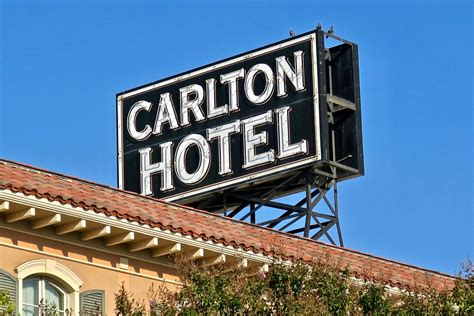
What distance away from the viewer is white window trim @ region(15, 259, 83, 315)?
92.3 ft

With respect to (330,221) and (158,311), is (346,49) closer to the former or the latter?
(330,221)

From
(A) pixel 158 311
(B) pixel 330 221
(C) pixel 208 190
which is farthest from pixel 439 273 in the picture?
(A) pixel 158 311

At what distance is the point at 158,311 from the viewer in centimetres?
2503

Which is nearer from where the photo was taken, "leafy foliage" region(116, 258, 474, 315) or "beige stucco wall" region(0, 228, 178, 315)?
"leafy foliage" region(116, 258, 474, 315)

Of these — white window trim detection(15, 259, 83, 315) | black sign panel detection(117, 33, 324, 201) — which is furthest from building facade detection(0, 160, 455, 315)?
black sign panel detection(117, 33, 324, 201)

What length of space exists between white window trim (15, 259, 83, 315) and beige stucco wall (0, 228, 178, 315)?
0.08m

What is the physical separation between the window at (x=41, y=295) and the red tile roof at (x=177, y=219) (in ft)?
4.81

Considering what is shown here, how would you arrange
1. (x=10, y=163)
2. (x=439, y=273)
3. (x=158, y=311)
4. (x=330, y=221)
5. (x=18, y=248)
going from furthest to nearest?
(x=330, y=221), (x=439, y=273), (x=10, y=163), (x=18, y=248), (x=158, y=311)

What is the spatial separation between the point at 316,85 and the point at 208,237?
13283mm

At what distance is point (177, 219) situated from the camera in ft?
102

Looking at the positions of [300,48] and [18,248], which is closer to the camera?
→ [18,248]

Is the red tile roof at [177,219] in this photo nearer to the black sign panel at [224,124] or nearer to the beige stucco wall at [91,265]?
the beige stucco wall at [91,265]

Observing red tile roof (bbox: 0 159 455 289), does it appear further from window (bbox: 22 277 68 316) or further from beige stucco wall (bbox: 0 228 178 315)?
window (bbox: 22 277 68 316)

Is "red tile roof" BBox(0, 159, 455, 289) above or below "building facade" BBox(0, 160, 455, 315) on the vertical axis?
above
